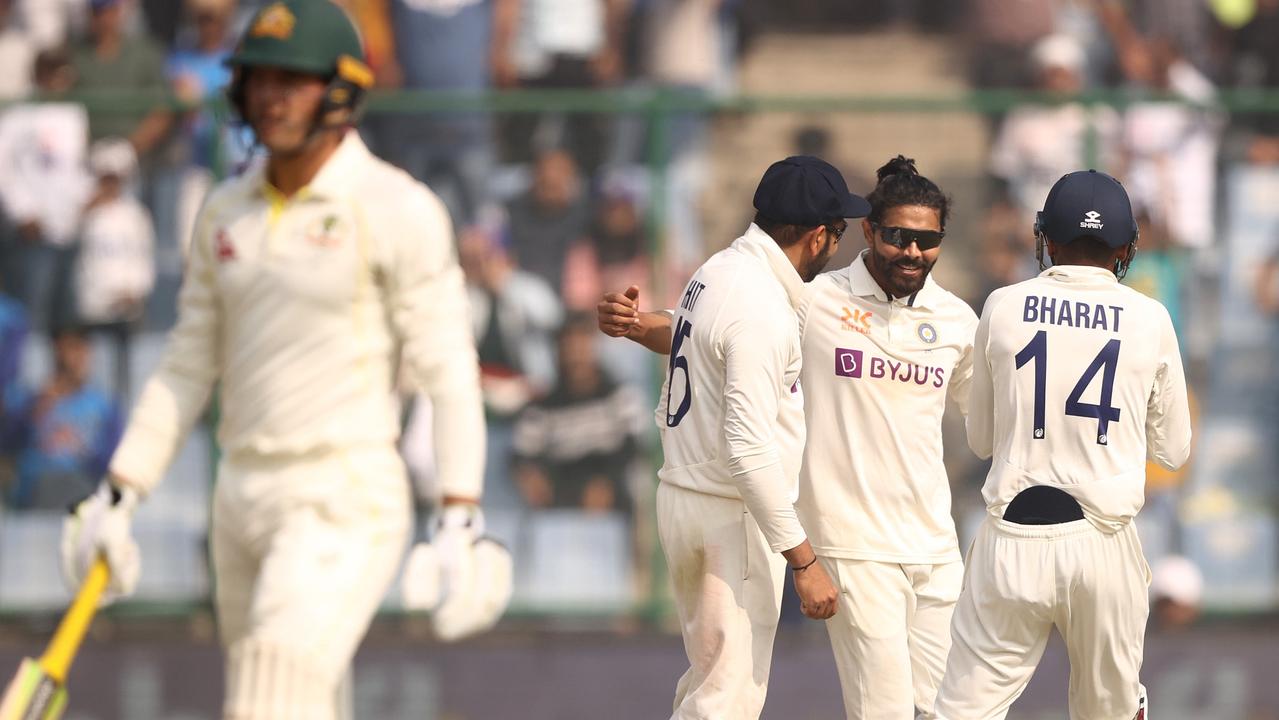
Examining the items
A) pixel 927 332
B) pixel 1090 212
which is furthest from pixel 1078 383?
pixel 927 332

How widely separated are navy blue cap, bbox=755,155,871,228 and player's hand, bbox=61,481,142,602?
2.38 m

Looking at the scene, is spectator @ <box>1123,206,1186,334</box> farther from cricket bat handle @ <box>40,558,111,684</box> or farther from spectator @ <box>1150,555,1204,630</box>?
cricket bat handle @ <box>40,558,111,684</box>

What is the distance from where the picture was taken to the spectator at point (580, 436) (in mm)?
10492

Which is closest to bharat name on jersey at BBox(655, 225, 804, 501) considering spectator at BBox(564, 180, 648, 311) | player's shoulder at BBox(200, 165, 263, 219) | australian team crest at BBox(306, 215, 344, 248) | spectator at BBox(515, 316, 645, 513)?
australian team crest at BBox(306, 215, 344, 248)

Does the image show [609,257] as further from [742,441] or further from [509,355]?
[742,441]

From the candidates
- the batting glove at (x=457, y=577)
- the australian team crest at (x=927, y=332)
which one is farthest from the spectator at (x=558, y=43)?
the batting glove at (x=457, y=577)

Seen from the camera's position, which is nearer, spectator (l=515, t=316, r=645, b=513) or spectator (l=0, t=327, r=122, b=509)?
spectator (l=0, t=327, r=122, b=509)

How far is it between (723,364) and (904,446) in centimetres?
83

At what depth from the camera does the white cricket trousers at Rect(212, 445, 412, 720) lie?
5344 mm

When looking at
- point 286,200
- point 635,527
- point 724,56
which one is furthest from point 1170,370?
point 724,56

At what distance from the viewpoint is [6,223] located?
34.8ft

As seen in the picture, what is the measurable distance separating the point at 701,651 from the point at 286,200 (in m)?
2.11

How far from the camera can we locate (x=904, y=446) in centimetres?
714

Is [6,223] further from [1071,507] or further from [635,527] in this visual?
[1071,507]
